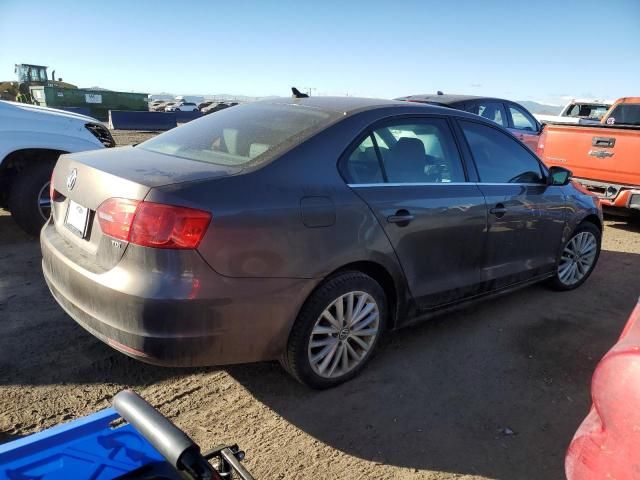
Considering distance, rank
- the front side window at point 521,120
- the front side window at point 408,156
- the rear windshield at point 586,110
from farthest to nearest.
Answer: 1. the rear windshield at point 586,110
2. the front side window at point 521,120
3. the front side window at point 408,156

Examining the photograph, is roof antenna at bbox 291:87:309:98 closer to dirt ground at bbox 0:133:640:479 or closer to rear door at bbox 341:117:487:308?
rear door at bbox 341:117:487:308

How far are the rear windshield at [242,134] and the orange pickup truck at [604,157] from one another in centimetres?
568

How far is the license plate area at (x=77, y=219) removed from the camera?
8.64 feet

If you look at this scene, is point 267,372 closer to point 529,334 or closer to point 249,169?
point 249,169

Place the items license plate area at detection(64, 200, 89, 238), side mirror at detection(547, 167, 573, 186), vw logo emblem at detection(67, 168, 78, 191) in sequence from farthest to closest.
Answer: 1. side mirror at detection(547, 167, 573, 186)
2. vw logo emblem at detection(67, 168, 78, 191)
3. license plate area at detection(64, 200, 89, 238)

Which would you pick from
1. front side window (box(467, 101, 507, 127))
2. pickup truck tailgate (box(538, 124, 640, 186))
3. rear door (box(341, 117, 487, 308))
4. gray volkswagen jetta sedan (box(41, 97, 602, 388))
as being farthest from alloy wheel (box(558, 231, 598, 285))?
front side window (box(467, 101, 507, 127))

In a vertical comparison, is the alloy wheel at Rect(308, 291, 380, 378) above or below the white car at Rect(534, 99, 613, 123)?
below

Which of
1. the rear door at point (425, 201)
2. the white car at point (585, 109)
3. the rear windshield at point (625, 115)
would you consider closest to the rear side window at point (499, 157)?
the rear door at point (425, 201)

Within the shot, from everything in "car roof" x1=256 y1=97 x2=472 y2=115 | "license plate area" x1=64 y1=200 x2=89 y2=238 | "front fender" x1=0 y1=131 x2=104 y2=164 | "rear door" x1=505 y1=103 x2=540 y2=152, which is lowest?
"license plate area" x1=64 y1=200 x2=89 y2=238

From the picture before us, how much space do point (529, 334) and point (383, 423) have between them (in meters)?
1.73

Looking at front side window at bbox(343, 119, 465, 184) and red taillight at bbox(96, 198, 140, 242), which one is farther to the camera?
front side window at bbox(343, 119, 465, 184)

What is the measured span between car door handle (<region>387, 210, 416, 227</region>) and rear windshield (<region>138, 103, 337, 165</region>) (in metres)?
0.67

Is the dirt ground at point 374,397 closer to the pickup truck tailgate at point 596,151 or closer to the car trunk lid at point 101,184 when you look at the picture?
the car trunk lid at point 101,184

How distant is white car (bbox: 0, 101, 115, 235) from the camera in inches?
204
